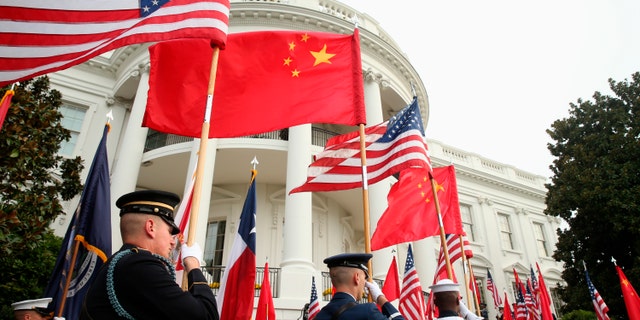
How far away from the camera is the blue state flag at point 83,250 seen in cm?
420

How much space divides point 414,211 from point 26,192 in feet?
20.8

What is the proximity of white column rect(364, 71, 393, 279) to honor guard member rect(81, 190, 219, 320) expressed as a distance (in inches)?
384

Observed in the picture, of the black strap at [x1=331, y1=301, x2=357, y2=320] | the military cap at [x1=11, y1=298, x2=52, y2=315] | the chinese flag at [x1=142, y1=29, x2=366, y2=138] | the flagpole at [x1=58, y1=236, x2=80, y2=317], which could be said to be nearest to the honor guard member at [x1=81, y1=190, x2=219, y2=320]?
the black strap at [x1=331, y1=301, x2=357, y2=320]

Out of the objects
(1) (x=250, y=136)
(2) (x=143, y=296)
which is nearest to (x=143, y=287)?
(2) (x=143, y=296)

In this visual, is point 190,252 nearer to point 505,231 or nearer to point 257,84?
point 257,84

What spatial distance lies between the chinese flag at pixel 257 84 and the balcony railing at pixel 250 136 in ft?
28.4

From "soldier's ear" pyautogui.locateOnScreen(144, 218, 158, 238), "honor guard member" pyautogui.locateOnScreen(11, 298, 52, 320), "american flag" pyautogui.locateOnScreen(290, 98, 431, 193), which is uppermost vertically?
"american flag" pyautogui.locateOnScreen(290, 98, 431, 193)

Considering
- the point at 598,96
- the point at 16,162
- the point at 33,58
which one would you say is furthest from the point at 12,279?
the point at 598,96

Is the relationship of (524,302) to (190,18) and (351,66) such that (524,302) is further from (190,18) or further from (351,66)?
(190,18)

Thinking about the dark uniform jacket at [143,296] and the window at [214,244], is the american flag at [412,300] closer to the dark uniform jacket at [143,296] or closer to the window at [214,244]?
the dark uniform jacket at [143,296]

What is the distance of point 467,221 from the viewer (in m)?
22.1

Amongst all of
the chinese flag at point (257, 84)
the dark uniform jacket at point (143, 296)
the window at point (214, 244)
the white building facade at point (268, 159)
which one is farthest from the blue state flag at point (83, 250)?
the window at point (214, 244)

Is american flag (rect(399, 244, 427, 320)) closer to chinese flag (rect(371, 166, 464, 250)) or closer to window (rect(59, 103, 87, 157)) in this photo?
chinese flag (rect(371, 166, 464, 250))

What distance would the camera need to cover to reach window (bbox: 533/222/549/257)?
23.5m
